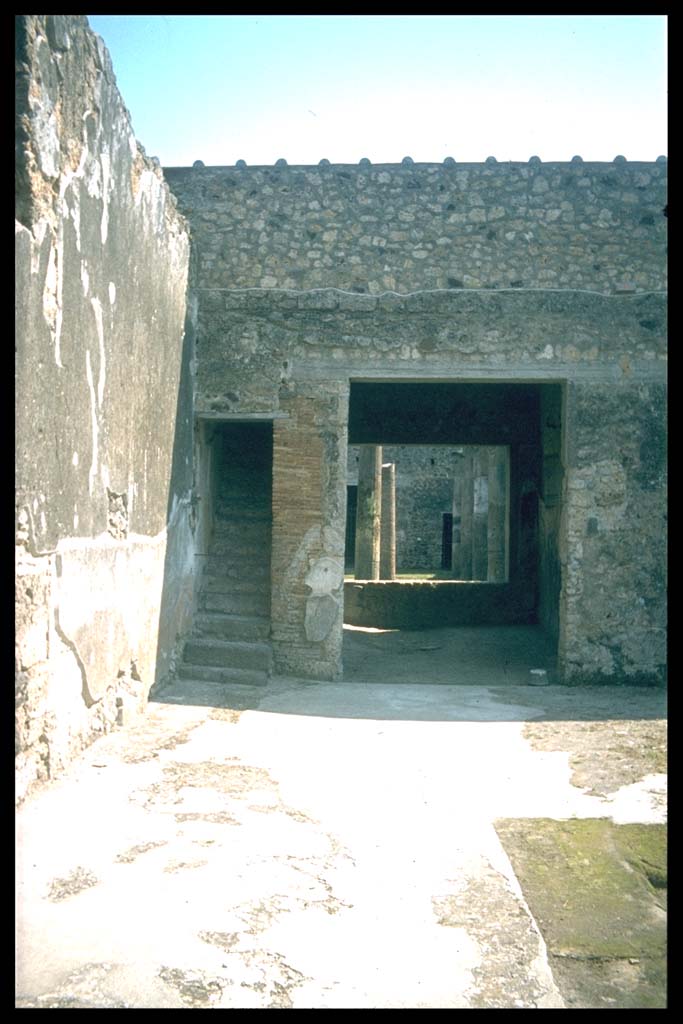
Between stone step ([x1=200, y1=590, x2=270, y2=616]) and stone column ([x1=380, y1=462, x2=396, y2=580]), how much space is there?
11.4 m

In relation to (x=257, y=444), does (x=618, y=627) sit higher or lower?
lower

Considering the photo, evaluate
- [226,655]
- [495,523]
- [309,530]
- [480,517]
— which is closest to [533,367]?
[309,530]

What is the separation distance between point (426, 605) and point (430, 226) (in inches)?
195

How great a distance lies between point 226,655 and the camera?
6.63 m

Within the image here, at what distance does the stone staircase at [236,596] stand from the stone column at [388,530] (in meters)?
10.8

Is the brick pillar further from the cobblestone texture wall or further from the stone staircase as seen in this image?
the cobblestone texture wall

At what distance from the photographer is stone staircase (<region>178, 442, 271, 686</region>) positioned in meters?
6.58

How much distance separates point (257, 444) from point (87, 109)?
4.61 metres

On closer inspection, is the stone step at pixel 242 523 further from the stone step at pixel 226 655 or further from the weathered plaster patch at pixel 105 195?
the weathered plaster patch at pixel 105 195

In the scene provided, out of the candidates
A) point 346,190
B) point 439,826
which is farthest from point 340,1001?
point 346,190

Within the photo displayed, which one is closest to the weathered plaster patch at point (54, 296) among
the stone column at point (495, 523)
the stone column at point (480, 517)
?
the stone column at point (495, 523)

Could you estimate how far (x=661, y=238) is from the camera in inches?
276

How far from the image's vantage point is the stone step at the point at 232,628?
22.6 feet

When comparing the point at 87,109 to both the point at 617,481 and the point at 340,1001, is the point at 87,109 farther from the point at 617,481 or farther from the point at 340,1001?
the point at 617,481
